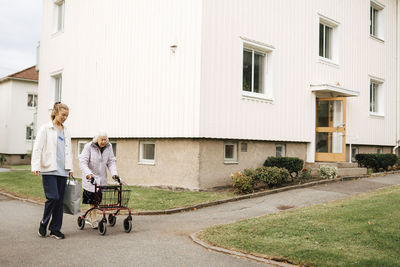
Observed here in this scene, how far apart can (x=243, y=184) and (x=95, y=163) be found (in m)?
5.23

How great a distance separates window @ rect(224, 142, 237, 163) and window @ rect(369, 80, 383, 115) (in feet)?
32.1

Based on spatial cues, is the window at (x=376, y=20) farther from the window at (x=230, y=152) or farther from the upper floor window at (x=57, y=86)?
the upper floor window at (x=57, y=86)

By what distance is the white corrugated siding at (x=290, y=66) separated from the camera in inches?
505

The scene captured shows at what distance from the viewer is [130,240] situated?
270 inches

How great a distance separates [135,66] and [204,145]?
13.9 ft

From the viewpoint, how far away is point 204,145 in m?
12.4

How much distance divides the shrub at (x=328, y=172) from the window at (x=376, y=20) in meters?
9.71

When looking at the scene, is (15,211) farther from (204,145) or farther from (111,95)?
(111,95)

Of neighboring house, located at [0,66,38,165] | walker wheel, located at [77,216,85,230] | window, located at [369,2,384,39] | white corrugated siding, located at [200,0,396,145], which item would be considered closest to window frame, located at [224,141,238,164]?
white corrugated siding, located at [200,0,396,145]

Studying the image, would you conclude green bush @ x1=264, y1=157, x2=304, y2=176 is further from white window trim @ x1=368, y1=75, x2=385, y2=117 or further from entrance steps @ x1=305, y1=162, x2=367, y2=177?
white window trim @ x1=368, y1=75, x2=385, y2=117

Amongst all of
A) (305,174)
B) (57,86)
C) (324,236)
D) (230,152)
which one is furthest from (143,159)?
(324,236)

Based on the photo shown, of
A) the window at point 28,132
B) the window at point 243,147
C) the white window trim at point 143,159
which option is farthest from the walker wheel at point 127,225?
the window at point 28,132

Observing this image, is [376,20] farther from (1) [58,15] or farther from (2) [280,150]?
(1) [58,15]

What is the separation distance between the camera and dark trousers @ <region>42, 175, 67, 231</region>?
682cm
